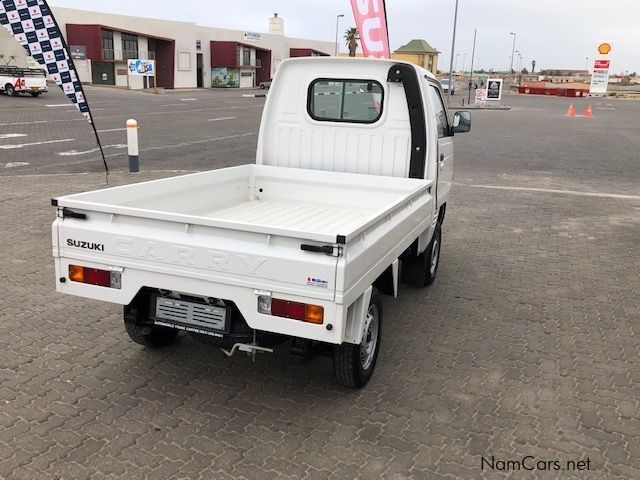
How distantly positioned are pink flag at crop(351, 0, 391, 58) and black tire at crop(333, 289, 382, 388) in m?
10.5

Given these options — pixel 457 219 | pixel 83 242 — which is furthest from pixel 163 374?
pixel 457 219

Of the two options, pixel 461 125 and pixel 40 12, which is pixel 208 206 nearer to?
pixel 461 125

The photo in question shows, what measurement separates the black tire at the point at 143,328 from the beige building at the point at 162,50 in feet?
163

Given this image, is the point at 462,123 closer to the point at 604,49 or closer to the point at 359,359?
the point at 359,359

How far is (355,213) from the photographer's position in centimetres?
516

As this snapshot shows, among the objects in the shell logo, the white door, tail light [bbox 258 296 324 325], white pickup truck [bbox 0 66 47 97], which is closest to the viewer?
tail light [bbox 258 296 324 325]

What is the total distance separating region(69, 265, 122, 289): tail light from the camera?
3604 mm

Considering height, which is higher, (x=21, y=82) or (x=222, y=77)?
(x=222, y=77)

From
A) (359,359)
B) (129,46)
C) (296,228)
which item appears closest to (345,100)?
(296,228)

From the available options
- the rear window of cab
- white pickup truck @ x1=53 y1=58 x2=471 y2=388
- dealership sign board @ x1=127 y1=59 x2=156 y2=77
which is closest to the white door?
white pickup truck @ x1=53 y1=58 x2=471 y2=388

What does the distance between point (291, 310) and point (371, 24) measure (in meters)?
11.6

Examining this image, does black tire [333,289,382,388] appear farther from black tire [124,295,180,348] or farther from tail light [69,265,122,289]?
tail light [69,265,122,289]

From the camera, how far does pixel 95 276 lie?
144 inches

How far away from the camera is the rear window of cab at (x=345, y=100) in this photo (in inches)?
211
